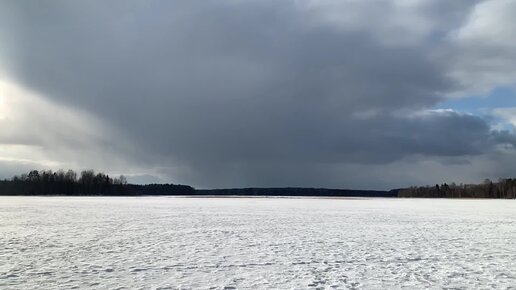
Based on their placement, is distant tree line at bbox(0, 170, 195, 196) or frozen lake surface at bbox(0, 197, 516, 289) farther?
distant tree line at bbox(0, 170, 195, 196)

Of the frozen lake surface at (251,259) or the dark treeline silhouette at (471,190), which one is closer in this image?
the frozen lake surface at (251,259)

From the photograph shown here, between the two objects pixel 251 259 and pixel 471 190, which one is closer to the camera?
pixel 251 259

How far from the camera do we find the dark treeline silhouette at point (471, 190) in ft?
400

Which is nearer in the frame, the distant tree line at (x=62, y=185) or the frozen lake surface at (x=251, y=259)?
the frozen lake surface at (x=251, y=259)

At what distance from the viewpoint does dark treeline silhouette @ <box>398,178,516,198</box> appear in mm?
121919

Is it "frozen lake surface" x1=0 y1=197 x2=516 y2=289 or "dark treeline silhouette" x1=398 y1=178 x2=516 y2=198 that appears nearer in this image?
"frozen lake surface" x1=0 y1=197 x2=516 y2=289

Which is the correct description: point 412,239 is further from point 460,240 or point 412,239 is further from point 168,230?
point 168,230

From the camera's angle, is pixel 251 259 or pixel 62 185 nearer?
pixel 251 259

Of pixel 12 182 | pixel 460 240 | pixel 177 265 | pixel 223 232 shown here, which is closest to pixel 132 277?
pixel 177 265

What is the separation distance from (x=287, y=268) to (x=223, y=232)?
7.78 m

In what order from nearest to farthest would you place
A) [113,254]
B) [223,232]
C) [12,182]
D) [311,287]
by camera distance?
[311,287], [113,254], [223,232], [12,182]

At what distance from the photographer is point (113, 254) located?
11.9 m

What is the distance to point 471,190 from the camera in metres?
134

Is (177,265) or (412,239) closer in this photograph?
(177,265)
